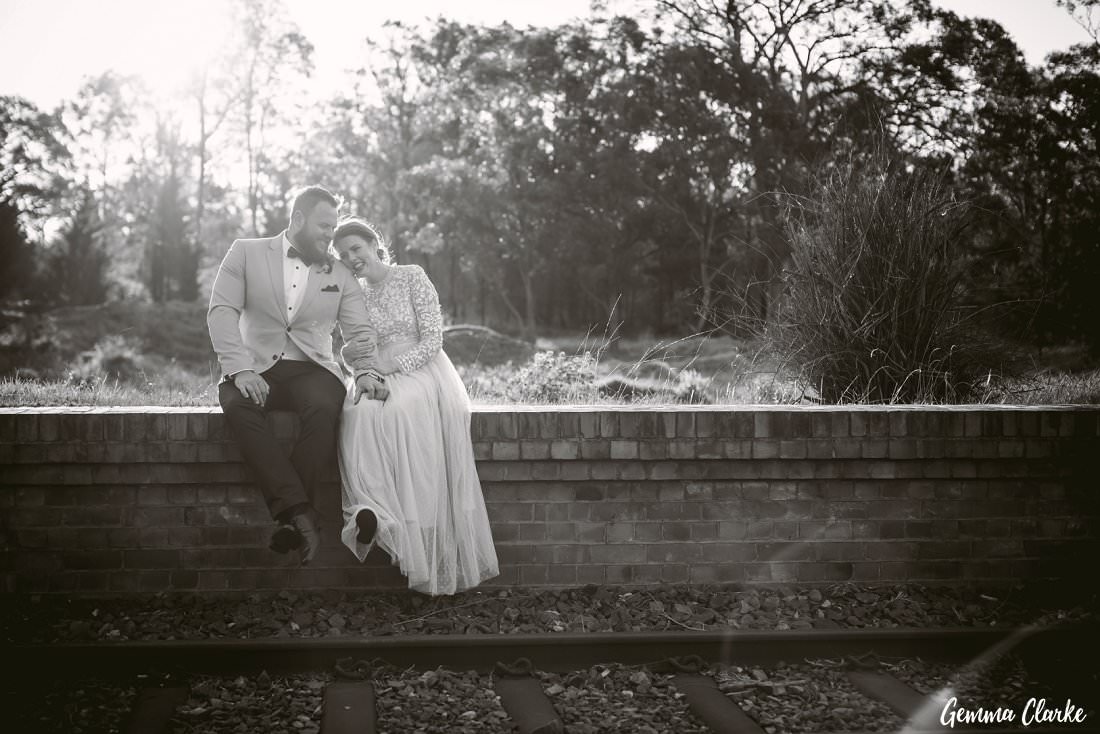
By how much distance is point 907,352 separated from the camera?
595 centimetres

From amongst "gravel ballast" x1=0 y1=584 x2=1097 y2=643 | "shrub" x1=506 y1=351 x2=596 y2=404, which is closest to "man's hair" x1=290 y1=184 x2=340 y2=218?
"gravel ballast" x1=0 y1=584 x2=1097 y2=643

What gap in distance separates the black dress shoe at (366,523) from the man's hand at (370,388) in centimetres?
58

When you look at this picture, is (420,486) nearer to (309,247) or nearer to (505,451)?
(505,451)

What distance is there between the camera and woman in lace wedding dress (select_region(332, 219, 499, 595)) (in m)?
4.11

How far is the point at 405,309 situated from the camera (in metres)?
4.69

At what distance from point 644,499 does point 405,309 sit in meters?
1.51

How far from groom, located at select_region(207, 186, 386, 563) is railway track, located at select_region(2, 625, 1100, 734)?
66 centimetres

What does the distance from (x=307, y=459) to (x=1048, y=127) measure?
1016 inches

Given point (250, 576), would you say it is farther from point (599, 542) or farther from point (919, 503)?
point (919, 503)

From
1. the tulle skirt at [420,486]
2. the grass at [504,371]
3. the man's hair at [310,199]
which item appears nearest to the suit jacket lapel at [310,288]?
the man's hair at [310,199]

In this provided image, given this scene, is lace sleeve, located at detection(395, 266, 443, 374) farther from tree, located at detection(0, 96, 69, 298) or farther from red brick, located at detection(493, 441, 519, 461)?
tree, located at detection(0, 96, 69, 298)

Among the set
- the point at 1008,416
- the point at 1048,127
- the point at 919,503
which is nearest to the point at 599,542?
the point at 919,503

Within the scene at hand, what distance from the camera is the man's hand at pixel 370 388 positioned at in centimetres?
432

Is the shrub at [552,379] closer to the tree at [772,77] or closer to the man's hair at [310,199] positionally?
the man's hair at [310,199]
